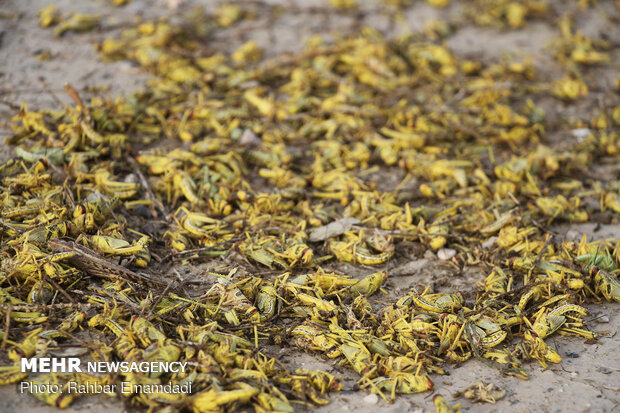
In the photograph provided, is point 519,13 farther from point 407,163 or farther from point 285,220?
point 285,220

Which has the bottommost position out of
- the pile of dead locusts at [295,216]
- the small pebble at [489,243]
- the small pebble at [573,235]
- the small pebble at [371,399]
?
the small pebble at [371,399]

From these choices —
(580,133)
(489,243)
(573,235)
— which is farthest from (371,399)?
(580,133)

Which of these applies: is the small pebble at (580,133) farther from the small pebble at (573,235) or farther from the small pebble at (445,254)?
the small pebble at (445,254)

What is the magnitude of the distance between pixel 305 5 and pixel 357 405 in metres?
5.20

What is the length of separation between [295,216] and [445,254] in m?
1.10

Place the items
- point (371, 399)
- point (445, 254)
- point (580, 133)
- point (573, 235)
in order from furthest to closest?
point (580, 133)
point (573, 235)
point (445, 254)
point (371, 399)

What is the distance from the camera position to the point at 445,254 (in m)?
3.58

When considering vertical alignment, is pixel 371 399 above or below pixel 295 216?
below

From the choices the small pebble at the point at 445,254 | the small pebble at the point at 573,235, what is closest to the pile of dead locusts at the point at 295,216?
the small pebble at the point at 445,254

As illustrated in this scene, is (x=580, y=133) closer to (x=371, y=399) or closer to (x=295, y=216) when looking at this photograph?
(x=295, y=216)

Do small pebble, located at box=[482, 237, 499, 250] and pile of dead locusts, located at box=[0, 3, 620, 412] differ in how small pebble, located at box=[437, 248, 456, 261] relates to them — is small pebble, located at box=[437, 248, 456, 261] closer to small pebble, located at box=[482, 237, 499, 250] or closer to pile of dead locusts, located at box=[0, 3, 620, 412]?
pile of dead locusts, located at box=[0, 3, 620, 412]

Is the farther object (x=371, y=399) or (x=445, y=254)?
(x=445, y=254)

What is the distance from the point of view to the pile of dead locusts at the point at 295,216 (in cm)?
269

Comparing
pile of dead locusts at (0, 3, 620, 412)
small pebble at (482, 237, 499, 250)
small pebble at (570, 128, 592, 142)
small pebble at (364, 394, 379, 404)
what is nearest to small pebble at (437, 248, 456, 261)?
pile of dead locusts at (0, 3, 620, 412)
